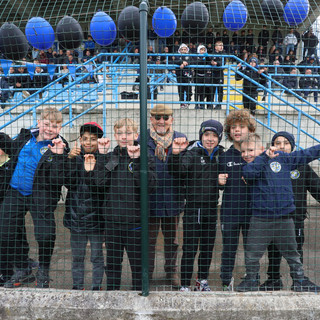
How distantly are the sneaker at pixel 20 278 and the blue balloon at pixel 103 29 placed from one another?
2.35 metres

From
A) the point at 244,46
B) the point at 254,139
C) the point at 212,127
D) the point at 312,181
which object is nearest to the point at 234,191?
the point at 254,139

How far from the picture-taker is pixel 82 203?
2670mm

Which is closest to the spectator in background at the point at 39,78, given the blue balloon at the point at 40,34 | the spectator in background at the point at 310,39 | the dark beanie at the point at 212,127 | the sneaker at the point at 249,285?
the blue balloon at the point at 40,34

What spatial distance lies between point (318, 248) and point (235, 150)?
1959mm

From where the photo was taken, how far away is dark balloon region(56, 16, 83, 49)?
326 centimetres

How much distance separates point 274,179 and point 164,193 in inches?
35.5

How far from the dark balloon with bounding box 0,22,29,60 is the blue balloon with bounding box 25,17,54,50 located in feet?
0.60

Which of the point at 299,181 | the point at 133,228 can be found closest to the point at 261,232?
the point at 299,181

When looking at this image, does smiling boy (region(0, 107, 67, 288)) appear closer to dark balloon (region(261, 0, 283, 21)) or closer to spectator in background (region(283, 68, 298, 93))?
dark balloon (region(261, 0, 283, 21))

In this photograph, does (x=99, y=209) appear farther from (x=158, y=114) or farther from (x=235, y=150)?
(x=235, y=150)

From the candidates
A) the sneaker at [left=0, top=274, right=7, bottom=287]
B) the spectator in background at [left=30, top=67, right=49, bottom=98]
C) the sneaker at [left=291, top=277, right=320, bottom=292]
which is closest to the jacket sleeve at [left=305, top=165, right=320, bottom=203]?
the sneaker at [left=291, top=277, right=320, bottom=292]

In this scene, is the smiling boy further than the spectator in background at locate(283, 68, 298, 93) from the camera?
No

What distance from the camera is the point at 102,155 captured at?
2486 millimetres

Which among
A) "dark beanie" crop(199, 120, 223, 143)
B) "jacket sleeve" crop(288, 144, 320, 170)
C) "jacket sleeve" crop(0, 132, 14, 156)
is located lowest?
"jacket sleeve" crop(288, 144, 320, 170)
